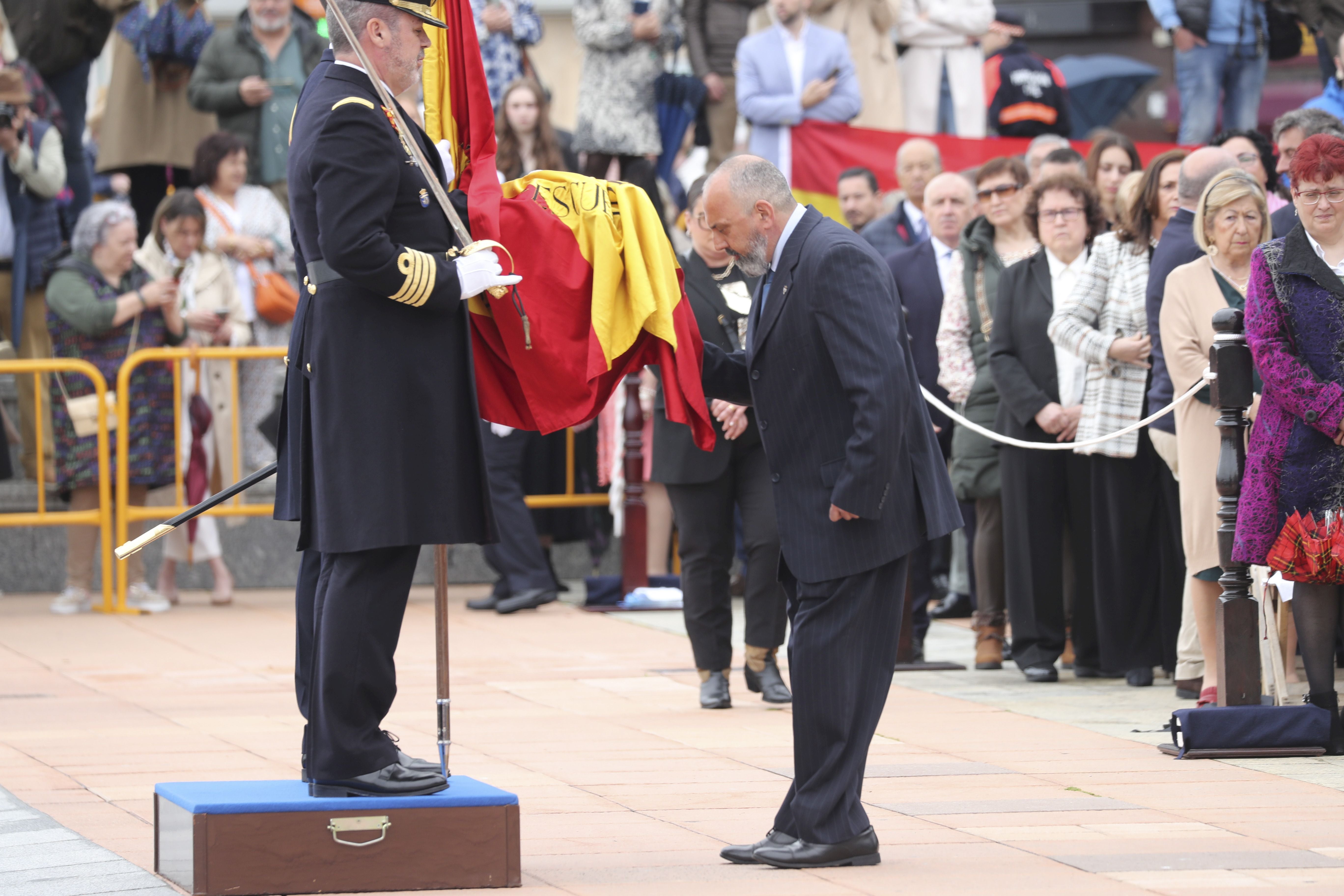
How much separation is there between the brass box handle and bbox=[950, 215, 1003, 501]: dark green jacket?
4.82 m

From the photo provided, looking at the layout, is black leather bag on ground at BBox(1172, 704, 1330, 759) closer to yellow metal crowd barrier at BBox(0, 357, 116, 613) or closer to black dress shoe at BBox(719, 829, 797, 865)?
black dress shoe at BBox(719, 829, 797, 865)

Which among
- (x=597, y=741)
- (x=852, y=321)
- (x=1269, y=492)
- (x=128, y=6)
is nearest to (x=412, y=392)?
(x=852, y=321)

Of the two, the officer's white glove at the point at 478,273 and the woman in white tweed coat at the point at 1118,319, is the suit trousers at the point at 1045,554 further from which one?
the officer's white glove at the point at 478,273

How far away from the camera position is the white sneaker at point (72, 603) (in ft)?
35.2

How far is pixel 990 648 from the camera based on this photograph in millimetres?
9023

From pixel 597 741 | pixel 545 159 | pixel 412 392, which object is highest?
pixel 545 159

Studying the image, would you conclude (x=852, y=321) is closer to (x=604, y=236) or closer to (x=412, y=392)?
(x=604, y=236)

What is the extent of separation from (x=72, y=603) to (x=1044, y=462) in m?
5.48

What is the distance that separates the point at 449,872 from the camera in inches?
187

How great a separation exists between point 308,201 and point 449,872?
1.67 metres

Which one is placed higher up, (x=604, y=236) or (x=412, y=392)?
(x=604, y=236)

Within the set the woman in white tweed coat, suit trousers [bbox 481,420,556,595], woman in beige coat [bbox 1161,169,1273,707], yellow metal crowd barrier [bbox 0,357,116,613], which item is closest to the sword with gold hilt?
woman in beige coat [bbox 1161,169,1273,707]

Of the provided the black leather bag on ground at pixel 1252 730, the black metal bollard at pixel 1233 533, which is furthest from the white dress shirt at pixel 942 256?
the black leather bag on ground at pixel 1252 730

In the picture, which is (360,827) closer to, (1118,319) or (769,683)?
(769,683)
